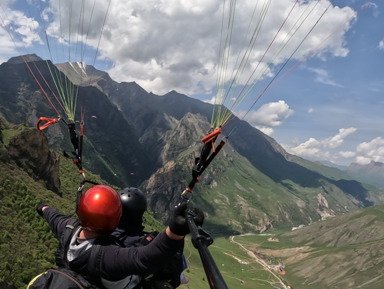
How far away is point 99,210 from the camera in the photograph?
5.24 metres

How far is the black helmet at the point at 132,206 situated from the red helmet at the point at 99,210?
156 cm

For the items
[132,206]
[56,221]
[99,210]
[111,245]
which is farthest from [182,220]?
[56,221]

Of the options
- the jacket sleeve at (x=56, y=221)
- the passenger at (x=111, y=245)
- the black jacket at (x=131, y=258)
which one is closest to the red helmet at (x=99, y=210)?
the passenger at (x=111, y=245)

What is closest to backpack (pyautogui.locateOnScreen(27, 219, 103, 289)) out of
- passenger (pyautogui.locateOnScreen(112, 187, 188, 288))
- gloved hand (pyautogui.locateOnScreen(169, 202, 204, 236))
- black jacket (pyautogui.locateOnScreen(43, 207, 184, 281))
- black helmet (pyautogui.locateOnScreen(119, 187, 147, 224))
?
black jacket (pyautogui.locateOnScreen(43, 207, 184, 281))

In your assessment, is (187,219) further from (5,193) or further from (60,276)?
(5,193)

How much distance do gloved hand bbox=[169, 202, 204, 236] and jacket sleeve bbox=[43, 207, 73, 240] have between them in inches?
124

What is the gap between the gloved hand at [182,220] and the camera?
4.41m

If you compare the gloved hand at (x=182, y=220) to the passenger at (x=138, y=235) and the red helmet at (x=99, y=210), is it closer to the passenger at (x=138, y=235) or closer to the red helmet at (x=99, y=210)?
the passenger at (x=138, y=235)

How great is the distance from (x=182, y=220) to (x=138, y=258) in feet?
3.22

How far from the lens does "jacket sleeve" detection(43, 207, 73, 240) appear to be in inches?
262

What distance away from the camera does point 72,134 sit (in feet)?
51.8

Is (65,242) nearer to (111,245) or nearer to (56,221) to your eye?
(111,245)

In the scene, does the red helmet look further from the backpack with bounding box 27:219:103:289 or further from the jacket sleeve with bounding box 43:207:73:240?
the jacket sleeve with bounding box 43:207:73:240

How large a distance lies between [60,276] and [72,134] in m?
12.1
